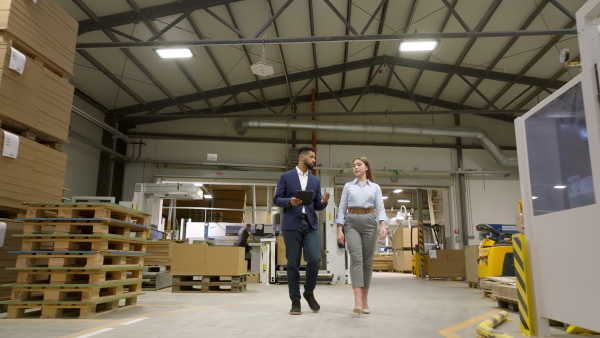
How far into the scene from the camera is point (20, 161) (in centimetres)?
473

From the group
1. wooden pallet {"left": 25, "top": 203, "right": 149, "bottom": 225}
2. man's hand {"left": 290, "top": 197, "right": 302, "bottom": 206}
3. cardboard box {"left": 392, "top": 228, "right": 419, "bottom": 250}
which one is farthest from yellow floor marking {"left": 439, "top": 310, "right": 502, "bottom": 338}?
cardboard box {"left": 392, "top": 228, "right": 419, "bottom": 250}

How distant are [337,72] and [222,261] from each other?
7.71 m

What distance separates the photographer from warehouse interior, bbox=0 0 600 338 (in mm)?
3445

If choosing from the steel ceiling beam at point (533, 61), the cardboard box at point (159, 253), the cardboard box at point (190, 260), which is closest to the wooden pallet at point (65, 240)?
the cardboard box at point (190, 260)

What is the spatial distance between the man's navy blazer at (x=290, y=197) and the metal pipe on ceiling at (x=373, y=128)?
960 centimetres

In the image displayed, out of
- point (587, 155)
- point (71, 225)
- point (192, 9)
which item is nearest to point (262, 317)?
point (71, 225)

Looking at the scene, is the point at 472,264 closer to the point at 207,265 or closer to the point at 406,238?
the point at 207,265

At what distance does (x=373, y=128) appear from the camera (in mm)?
14219

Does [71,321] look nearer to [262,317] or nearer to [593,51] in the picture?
[262,317]

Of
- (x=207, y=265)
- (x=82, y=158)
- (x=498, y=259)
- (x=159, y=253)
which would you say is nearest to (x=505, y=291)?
(x=498, y=259)

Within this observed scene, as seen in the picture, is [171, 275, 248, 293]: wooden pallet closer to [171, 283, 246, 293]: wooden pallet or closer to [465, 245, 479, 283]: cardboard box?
[171, 283, 246, 293]: wooden pallet

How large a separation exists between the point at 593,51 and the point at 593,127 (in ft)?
1.54

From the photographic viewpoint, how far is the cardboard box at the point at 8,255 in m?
4.72

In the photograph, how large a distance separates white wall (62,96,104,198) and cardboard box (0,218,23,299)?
7.74 meters
